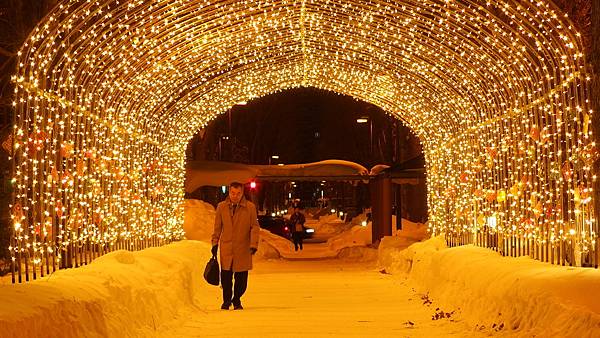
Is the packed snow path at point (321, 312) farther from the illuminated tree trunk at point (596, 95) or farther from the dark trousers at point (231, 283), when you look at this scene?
the illuminated tree trunk at point (596, 95)

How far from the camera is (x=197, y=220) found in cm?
2670

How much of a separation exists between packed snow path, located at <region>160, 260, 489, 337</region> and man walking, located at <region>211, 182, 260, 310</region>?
1.92 feet

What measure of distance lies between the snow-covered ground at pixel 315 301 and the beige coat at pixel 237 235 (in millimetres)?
672

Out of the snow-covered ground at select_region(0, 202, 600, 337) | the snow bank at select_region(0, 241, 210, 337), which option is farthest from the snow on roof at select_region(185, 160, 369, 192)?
the snow bank at select_region(0, 241, 210, 337)

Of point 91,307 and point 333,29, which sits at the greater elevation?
point 333,29

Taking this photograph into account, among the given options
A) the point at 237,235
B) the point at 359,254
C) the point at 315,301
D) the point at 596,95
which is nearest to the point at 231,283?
the point at 237,235

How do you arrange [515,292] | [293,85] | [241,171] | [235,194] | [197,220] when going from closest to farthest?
1. [515,292]
2. [235,194]
3. [293,85]
4. [241,171]
5. [197,220]

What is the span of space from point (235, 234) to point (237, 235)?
0.03 meters

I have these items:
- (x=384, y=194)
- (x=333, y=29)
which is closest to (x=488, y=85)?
(x=333, y=29)

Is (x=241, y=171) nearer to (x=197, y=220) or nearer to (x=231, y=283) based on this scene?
(x=197, y=220)

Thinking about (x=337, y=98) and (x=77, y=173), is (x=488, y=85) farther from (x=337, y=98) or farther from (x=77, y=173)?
(x=337, y=98)

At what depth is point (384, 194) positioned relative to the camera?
27.5 meters

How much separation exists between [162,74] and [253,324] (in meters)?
6.14

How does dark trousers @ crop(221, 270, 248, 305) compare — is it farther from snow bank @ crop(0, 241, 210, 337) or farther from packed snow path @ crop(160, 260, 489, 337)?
snow bank @ crop(0, 241, 210, 337)
